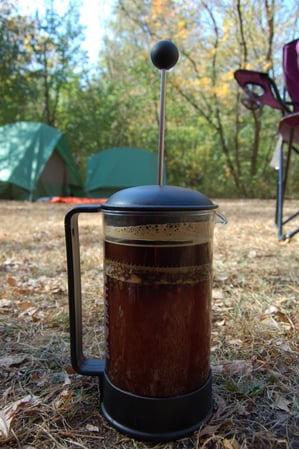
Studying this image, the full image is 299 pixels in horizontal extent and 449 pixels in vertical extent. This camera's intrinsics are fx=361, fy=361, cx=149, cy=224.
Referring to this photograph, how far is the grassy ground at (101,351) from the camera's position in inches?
31.7

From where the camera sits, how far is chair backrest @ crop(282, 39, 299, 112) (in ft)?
7.88

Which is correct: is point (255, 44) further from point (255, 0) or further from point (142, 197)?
point (142, 197)

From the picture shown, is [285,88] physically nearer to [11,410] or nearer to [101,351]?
[101,351]

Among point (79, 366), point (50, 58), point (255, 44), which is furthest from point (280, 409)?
point (50, 58)

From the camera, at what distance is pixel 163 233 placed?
2.47 feet

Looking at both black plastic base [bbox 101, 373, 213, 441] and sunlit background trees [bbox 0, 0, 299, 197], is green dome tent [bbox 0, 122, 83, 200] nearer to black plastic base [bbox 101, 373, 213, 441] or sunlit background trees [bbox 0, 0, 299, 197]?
sunlit background trees [bbox 0, 0, 299, 197]

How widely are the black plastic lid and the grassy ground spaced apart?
509 mm

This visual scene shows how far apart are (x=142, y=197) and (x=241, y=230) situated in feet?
9.36

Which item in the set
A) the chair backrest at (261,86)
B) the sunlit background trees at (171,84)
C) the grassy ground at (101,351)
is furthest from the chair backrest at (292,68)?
the sunlit background trees at (171,84)

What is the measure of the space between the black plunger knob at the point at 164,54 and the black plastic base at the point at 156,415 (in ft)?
2.53

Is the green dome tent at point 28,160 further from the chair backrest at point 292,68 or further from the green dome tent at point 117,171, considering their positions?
the chair backrest at point 292,68

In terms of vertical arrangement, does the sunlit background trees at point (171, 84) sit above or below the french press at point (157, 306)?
above

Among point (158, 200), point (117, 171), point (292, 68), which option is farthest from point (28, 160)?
point (158, 200)

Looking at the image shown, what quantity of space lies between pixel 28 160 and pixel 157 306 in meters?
7.09
